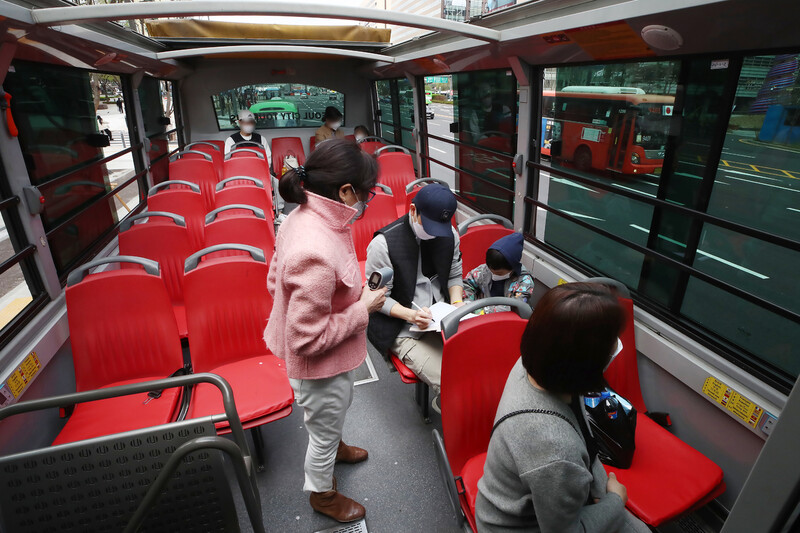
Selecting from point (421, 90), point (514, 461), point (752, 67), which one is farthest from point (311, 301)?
point (421, 90)

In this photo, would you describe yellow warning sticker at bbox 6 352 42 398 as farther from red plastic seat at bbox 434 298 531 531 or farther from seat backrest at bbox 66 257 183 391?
red plastic seat at bbox 434 298 531 531

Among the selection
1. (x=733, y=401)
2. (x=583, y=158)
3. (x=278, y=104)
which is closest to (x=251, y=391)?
(x=733, y=401)

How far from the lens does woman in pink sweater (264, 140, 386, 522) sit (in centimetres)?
152

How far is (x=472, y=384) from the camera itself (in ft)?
6.40

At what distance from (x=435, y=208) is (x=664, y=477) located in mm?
1666

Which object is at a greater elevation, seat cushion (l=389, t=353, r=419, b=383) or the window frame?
the window frame

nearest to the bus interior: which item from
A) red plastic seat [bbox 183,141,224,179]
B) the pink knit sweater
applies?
the pink knit sweater

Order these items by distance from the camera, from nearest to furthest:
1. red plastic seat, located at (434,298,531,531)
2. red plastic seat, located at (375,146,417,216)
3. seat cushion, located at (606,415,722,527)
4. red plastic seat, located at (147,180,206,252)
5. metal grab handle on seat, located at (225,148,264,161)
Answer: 1. seat cushion, located at (606,415,722,527)
2. red plastic seat, located at (434,298,531,531)
3. red plastic seat, located at (147,180,206,252)
4. red plastic seat, located at (375,146,417,216)
5. metal grab handle on seat, located at (225,148,264,161)

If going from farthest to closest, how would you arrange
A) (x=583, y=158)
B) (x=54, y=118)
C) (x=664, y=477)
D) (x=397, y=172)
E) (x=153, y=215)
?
(x=397, y=172)
(x=54, y=118)
(x=153, y=215)
(x=583, y=158)
(x=664, y=477)

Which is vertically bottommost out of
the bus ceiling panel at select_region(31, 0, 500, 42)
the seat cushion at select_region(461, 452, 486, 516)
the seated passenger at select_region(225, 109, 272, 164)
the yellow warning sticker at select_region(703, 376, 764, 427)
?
the seat cushion at select_region(461, 452, 486, 516)

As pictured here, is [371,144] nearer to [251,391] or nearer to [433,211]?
[433,211]

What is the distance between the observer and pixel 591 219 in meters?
3.49

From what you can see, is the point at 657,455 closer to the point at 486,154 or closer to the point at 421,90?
the point at 486,154

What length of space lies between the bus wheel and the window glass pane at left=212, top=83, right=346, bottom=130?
7.42 meters
